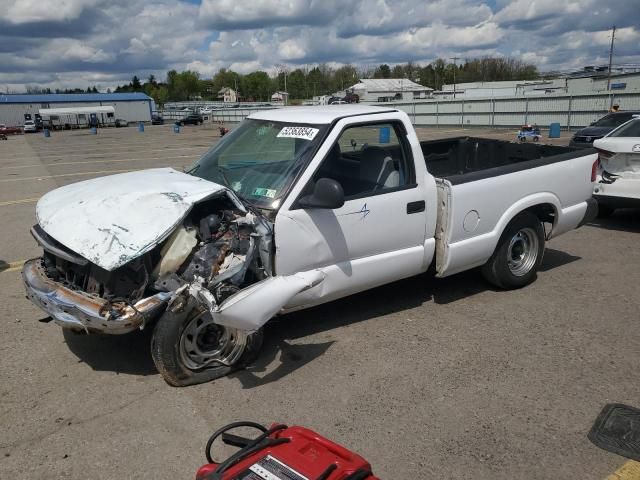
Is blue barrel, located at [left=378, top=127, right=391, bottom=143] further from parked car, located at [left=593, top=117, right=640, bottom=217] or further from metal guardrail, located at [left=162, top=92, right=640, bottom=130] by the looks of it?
metal guardrail, located at [left=162, top=92, right=640, bottom=130]

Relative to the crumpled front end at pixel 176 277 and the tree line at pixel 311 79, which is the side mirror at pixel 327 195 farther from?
the tree line at pixel 311 79

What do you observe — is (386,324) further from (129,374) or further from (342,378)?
(129,374)

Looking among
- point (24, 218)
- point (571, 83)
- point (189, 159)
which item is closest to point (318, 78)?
point (571, 83)

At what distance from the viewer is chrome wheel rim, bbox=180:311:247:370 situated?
3724 millimetres

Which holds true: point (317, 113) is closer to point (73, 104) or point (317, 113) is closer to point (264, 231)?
point (264, 231)

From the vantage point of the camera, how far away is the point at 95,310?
3434 mm

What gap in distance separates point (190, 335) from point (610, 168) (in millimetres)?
6641

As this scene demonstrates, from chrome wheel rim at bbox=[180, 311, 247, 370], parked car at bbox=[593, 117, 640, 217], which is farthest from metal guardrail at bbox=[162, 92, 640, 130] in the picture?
chrome wheel rim at bbox=[180, 311, 247, 370]

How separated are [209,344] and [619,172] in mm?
6493

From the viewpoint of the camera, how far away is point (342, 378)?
3895 millimetres

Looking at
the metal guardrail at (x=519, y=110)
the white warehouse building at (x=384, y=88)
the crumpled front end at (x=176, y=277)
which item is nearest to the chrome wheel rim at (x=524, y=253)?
the crumpled front end at (x=176, y=277)

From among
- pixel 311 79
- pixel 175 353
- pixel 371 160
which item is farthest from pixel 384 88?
pixel 175 353

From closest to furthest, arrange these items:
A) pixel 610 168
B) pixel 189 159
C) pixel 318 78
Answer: pixel 610 168
pixel 189 159
pixel 318 78

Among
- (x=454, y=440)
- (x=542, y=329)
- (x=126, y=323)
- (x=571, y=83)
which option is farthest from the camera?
(x=571, y=83)
